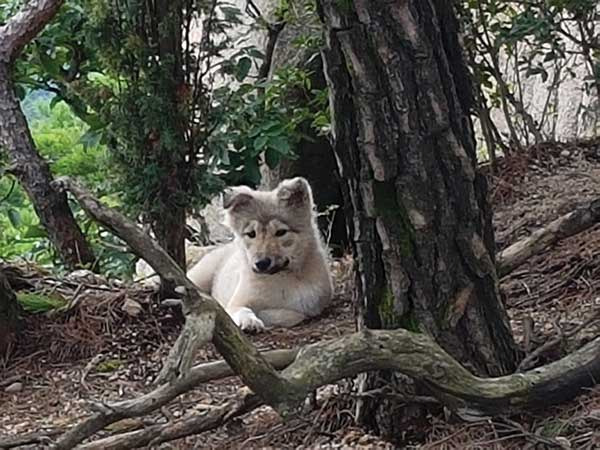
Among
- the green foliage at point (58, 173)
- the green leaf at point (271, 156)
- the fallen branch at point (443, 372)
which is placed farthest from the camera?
the green foliage at point (58, 173)

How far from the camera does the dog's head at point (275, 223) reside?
5621mm

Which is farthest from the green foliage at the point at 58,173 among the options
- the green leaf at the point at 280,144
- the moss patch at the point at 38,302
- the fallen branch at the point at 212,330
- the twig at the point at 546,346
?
the twig at the point at 546,346

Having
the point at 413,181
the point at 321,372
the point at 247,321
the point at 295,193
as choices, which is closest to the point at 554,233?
the point at 413,181

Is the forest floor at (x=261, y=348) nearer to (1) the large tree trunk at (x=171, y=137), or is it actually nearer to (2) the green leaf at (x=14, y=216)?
(1) the large tree trunk at (x=171, y=137)

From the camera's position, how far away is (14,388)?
4.23 metres

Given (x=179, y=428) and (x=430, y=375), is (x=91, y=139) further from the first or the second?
(x=430, y=375)

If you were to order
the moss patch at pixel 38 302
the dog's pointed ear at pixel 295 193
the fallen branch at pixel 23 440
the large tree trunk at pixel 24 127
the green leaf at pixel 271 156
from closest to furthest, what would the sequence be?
the fallen branch at pixel 23 440
the moss patch at pixel 38 302
the large tree trunk at pixel 24 127
the dog's pointed ear at pixel 295 193
the green leaf at pixel 271 156

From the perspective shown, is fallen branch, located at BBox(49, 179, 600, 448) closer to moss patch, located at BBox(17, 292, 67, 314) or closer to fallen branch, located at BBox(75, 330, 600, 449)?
fallen branch, located at BBox(75, 330, 600, 449)

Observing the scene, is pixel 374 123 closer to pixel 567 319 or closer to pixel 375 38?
pixel 375 38

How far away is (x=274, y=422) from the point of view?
341 centimetres

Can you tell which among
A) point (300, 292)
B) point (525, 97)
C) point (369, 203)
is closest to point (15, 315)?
point (300, 292)

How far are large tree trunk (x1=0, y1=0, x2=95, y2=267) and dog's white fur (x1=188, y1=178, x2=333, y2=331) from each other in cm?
91

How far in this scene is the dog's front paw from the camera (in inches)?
202

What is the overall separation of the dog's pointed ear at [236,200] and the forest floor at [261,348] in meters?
0.72
